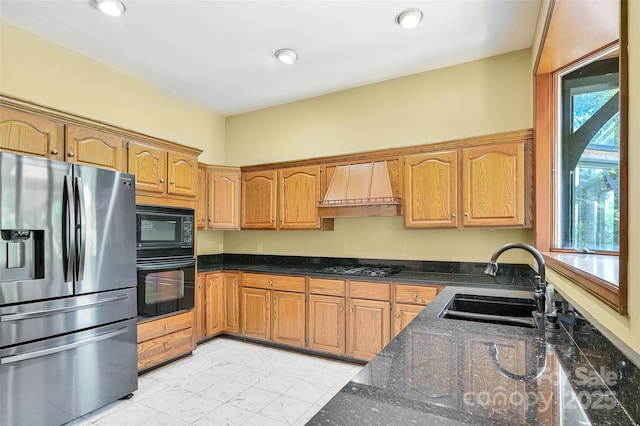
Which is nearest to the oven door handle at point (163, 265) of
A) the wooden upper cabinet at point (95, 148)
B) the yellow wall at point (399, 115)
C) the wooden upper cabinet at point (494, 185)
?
the wooden upper cabinet at point (95, 148)

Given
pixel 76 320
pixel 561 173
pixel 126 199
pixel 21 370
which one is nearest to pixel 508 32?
pixel 561 173

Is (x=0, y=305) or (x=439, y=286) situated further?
(x=439, y=286)

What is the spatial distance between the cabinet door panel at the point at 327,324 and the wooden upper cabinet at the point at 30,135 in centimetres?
252

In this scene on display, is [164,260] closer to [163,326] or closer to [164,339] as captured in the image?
[163,326]

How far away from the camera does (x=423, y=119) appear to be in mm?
3488

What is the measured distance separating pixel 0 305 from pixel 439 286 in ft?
9.95

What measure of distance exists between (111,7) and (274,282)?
2779mm

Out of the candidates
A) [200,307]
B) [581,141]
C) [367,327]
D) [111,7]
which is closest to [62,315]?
[200,307]

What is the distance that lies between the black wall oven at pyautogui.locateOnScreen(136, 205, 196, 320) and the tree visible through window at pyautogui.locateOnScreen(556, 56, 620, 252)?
10.6ft

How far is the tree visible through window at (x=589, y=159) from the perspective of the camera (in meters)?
1.71

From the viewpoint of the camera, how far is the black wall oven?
2.89m

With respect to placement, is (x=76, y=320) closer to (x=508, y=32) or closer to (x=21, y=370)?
(x=21, y=370)

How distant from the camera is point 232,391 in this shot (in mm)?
2719

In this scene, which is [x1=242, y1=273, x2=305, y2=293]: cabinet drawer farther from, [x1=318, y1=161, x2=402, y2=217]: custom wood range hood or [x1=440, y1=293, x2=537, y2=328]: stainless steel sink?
[x1=440, y1=293, x2=537, y2=328]: stainless steel sink
